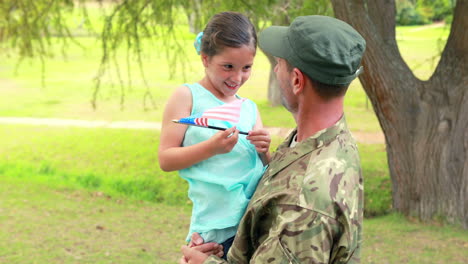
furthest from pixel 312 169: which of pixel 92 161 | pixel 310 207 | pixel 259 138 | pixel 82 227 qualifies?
pixel 92 161

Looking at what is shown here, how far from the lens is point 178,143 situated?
2.21 meters

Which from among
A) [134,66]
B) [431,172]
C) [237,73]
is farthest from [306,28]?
[134,66]

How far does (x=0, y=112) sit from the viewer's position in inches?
592

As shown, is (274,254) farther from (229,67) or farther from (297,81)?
(229,67)

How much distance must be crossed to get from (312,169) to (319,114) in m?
0.20

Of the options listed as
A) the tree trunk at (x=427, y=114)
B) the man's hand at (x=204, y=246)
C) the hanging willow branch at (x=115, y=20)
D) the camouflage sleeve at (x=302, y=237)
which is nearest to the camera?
the camouflage sleeve at (x=302, y=237)

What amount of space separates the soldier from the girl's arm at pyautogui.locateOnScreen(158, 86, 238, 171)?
1.08 feet

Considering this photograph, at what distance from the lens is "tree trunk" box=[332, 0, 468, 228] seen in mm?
6160

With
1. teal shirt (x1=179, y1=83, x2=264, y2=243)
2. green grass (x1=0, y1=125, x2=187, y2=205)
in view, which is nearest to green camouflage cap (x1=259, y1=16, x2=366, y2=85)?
teal shirt (x1=179, y1=83, x2=264, y2=243)

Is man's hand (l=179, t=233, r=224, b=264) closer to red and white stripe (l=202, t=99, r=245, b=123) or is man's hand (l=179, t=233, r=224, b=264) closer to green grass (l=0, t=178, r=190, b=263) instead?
red and white stripe (l=202, t=99, r=245, b=123)

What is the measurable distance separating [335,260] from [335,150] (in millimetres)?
316

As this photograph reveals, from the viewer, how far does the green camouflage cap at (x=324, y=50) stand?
170 cm

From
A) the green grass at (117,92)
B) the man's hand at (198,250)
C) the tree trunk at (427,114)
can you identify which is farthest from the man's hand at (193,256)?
the green grass at (117,92)

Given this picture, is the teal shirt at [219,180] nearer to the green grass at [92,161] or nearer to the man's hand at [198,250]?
the man's hand at [198,250]
